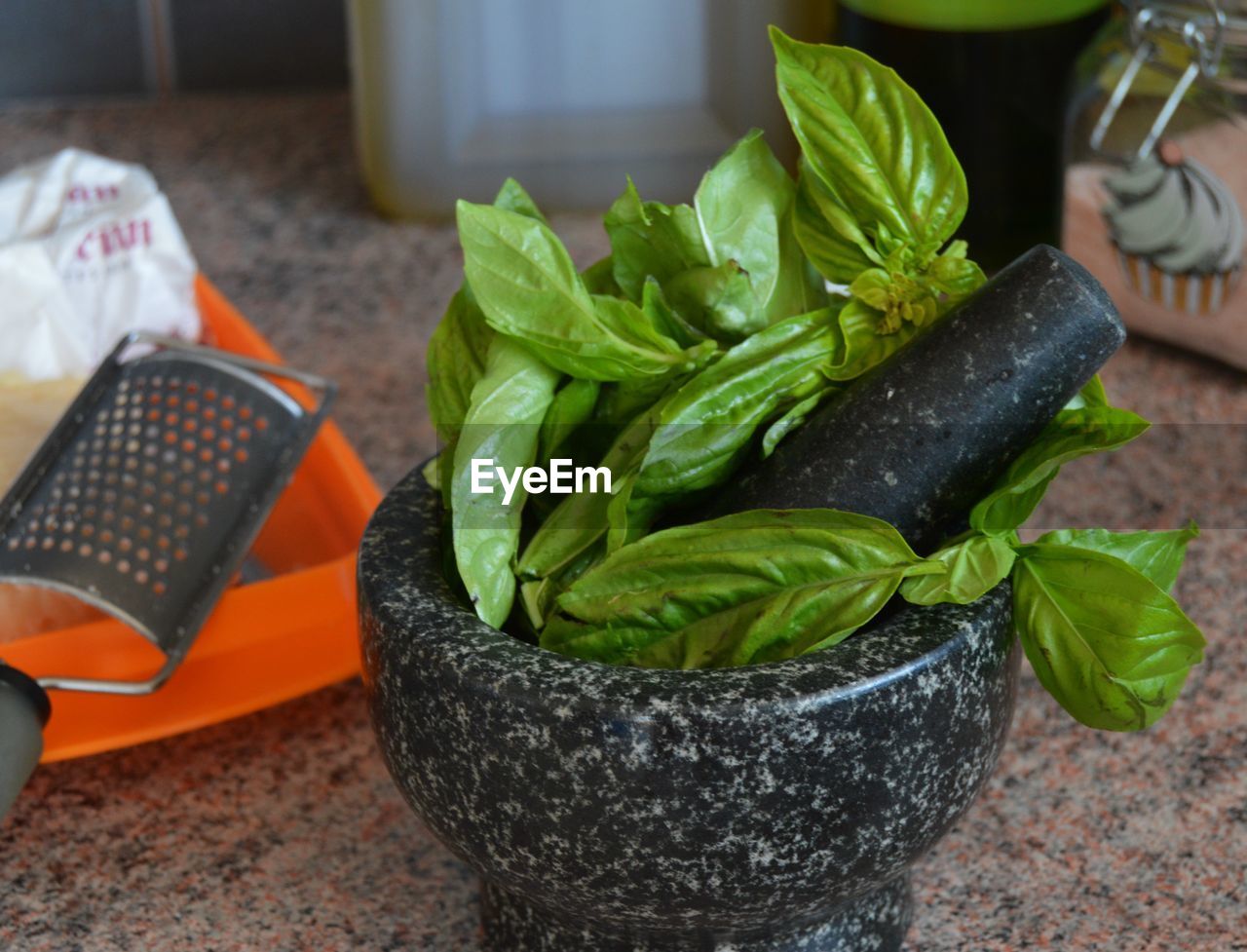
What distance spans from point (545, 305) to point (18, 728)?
9.2 inches

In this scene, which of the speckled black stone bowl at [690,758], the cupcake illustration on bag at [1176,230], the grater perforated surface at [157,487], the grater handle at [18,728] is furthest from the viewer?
the cupcake illustration on bag at [1176,230]

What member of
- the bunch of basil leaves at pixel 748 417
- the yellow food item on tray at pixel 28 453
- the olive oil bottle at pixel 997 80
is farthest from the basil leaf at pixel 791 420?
the olive oil bottle at pixel 997 80

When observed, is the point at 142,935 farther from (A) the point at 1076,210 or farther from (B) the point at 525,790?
(A) the point at 1076,210

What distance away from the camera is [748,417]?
0.48m

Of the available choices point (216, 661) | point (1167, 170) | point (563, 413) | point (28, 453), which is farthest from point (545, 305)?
point (1167, 170)

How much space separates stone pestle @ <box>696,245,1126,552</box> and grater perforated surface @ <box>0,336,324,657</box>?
0.27m

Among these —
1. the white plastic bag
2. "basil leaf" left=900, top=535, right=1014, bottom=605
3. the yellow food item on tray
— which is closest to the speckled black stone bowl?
"basil leaf" left=900, top=535, right=1014, bottom=605

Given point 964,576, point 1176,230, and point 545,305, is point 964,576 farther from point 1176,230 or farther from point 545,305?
point 1176,230

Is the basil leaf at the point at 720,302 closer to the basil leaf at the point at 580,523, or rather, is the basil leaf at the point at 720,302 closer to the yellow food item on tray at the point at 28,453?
the basil leaf at the point at 580,523

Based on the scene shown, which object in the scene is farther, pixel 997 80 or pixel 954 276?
pixel 997 80

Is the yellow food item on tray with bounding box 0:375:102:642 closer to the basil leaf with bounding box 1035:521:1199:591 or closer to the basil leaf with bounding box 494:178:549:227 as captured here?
the basil leaf with bounding box 494:178:549:227

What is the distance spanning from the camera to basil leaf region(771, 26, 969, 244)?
0.48 metres

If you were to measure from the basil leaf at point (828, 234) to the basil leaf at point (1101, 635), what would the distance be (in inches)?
4.1

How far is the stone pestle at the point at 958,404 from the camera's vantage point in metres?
0.47
